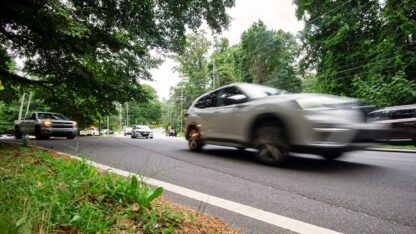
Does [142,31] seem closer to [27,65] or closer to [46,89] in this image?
[27,65]

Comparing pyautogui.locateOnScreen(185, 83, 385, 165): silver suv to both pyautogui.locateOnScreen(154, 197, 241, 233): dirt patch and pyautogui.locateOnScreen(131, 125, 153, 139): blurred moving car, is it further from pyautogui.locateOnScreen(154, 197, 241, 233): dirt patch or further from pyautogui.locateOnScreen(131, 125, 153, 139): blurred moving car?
pyautogui.locateOnScreen(131, 125, 153, 139): blurred moving car

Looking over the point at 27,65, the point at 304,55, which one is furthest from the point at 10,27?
the point at 304,55

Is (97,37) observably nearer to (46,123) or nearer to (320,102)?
(46,123)

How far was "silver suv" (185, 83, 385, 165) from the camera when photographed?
4.91 metres

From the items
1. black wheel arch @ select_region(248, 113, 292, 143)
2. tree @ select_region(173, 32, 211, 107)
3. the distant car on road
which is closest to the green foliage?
black wheel arch @ select_region(248, 113, 292, 143)

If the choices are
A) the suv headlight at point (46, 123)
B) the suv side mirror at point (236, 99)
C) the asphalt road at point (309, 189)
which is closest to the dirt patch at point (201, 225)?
the asphalt road at point (309, 189)

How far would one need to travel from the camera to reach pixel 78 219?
2119 millimetres

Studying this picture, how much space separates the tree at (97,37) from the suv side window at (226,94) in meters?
4.84

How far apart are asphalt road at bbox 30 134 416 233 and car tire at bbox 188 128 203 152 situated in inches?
64.9

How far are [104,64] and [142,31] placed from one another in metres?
3.75

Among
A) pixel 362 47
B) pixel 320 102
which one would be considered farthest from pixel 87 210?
pixel 362 47

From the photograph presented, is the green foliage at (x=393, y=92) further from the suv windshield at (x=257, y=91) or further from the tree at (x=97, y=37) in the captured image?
the suv windshield at (x=257, y=91)

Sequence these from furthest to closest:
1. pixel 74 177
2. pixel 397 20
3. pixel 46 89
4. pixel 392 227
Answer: pixel 397 20
pixel 46 89
pixel 74 177
pixel 392 227

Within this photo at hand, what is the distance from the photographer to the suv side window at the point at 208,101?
24.7 ft
